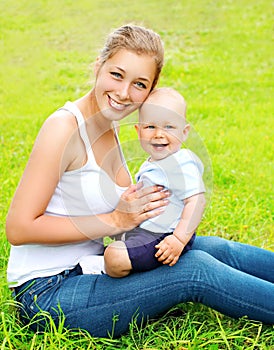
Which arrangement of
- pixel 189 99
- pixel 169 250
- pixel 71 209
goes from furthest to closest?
1. pixel 189 99
2. pixel 71 209
3. pixel 169 250

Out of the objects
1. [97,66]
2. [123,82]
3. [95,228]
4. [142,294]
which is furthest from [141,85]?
[142,294]

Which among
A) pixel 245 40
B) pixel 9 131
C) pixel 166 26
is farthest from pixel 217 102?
pixel 166 26

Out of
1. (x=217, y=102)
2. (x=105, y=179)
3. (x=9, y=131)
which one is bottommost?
(x=9, y=131)

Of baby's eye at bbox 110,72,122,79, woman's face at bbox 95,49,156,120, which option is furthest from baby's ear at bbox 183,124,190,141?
baby's eye at bbox 110,72,122,79

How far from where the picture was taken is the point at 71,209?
216cm

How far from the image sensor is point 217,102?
19.8 ft

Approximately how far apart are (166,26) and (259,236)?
7018 millimetres

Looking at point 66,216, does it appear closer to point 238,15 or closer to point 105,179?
point 105,179

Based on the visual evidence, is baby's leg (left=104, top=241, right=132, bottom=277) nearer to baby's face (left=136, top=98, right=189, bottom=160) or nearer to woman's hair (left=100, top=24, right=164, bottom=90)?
baby's face (left=136, top=98, right=189, bottom=160)

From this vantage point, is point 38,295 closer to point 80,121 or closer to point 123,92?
point 80,121

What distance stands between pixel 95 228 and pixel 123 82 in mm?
548

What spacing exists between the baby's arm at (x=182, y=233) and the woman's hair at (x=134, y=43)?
508 millimetres

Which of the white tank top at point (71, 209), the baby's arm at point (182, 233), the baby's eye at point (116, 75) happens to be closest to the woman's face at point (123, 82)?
the baby's eye at point (116, 75)

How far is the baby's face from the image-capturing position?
2.08 meters
